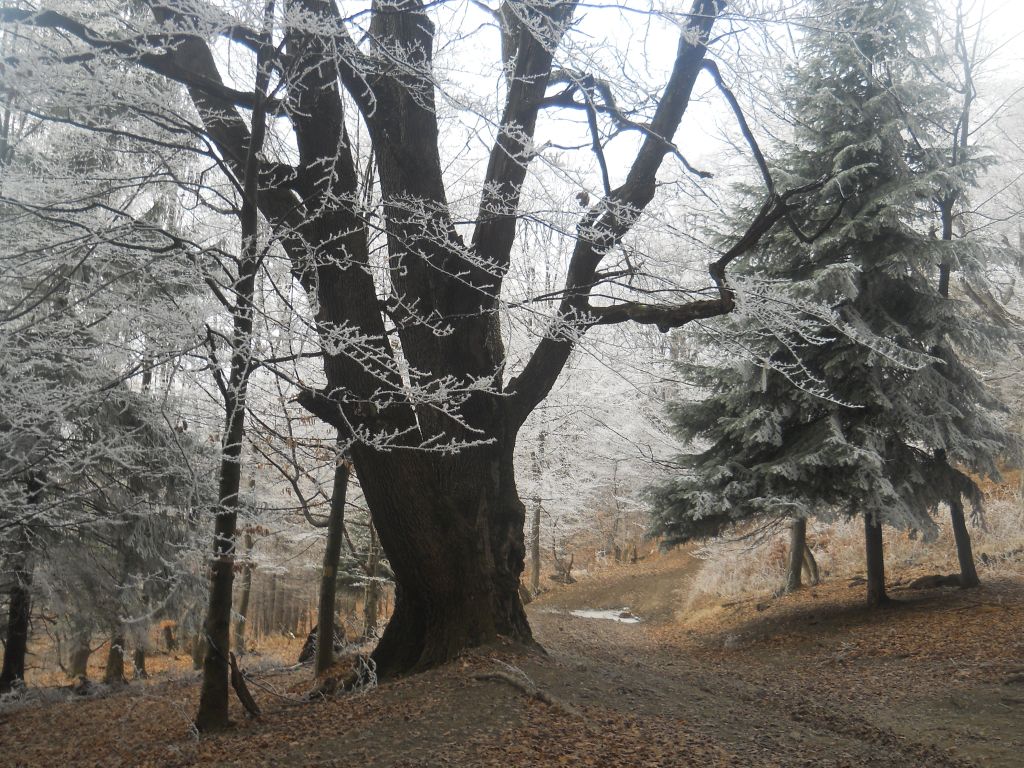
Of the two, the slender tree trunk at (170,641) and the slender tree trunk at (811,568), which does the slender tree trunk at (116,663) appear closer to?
the slender tree trunk at (170,641)

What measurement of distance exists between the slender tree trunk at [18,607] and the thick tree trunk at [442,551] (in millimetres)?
5131

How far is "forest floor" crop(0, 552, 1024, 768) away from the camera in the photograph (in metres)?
4.16

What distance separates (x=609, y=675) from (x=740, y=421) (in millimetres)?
4391

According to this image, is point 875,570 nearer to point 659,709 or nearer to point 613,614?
point 659,709

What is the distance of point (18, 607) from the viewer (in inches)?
368

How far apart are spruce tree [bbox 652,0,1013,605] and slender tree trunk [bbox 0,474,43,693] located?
26.4 feet

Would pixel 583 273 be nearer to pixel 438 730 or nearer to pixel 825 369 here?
pixel 438 730

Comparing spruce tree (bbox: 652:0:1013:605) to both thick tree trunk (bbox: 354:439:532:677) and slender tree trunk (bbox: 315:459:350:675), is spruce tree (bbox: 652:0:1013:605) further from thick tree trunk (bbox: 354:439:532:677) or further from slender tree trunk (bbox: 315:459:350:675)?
slender tree trunk (bbox: 315:459:350:675)

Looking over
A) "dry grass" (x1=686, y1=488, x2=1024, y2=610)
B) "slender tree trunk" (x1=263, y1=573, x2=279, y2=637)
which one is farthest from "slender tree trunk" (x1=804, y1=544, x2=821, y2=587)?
"slender tree trunk" (x1=263, y1=573, x2=279, y2=637)

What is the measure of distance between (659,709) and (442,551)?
2.07 metres

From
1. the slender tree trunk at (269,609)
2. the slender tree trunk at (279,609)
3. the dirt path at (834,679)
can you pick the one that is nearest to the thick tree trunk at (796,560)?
the dirt path at (834,679)

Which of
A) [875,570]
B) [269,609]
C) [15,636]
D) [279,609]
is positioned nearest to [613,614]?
[875,570]

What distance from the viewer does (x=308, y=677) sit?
8375mm

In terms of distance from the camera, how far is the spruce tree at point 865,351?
8672mm
